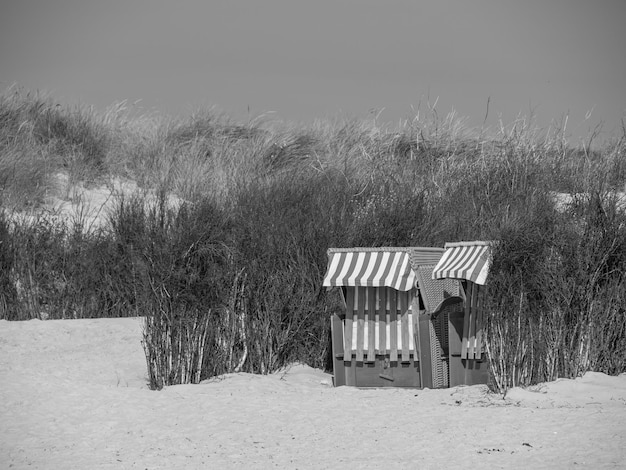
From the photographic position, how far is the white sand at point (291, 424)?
6227mm

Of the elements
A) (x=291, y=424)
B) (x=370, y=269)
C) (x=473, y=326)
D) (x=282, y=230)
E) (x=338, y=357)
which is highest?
(x=282, y=230)

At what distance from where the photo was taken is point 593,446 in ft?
20.4

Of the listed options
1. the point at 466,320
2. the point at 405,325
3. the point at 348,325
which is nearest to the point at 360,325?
the point at 348,325

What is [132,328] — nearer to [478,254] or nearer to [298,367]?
[298,367]

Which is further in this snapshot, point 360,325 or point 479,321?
point 360,325

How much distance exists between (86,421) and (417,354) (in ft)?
10.8

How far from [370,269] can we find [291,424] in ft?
7.08

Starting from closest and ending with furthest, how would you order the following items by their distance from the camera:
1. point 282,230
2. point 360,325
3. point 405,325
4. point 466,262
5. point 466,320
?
point 466,262 → point 466,320 → point 405,325 → point 360,325 → point 282,230

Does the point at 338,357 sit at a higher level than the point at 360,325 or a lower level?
lower

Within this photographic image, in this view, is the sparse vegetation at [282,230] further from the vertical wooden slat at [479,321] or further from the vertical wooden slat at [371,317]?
the vertical wooden slat at [371,317]

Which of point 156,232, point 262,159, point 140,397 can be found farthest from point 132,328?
point 262,159

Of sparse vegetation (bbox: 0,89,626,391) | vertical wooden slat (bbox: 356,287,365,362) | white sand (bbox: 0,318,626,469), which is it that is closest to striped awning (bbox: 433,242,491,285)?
sparse vegetation (bbox: 0,89,626,391)

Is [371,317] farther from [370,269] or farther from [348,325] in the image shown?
[370,269]

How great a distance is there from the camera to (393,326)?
894 centimetres
